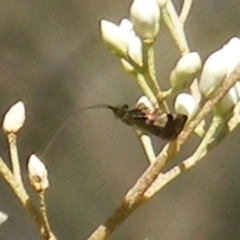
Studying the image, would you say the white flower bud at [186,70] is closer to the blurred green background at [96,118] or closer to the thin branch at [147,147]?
the thin branch at [147,147]

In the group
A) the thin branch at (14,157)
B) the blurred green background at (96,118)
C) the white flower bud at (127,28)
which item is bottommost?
the blurred green background at (96,118)

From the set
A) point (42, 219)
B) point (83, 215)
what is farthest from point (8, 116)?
point (83, 215)

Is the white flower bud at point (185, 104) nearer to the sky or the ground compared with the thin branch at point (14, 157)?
nearer to the ground

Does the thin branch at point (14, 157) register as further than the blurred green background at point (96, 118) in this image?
No

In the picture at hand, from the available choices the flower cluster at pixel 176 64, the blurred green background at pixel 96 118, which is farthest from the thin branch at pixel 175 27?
the blurred green background at pixel 96 118

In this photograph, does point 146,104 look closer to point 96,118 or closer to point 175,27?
point 175,27

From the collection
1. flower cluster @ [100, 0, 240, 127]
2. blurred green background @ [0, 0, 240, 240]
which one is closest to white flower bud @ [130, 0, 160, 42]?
flower cluster @ [100, 0, 240, 127]
